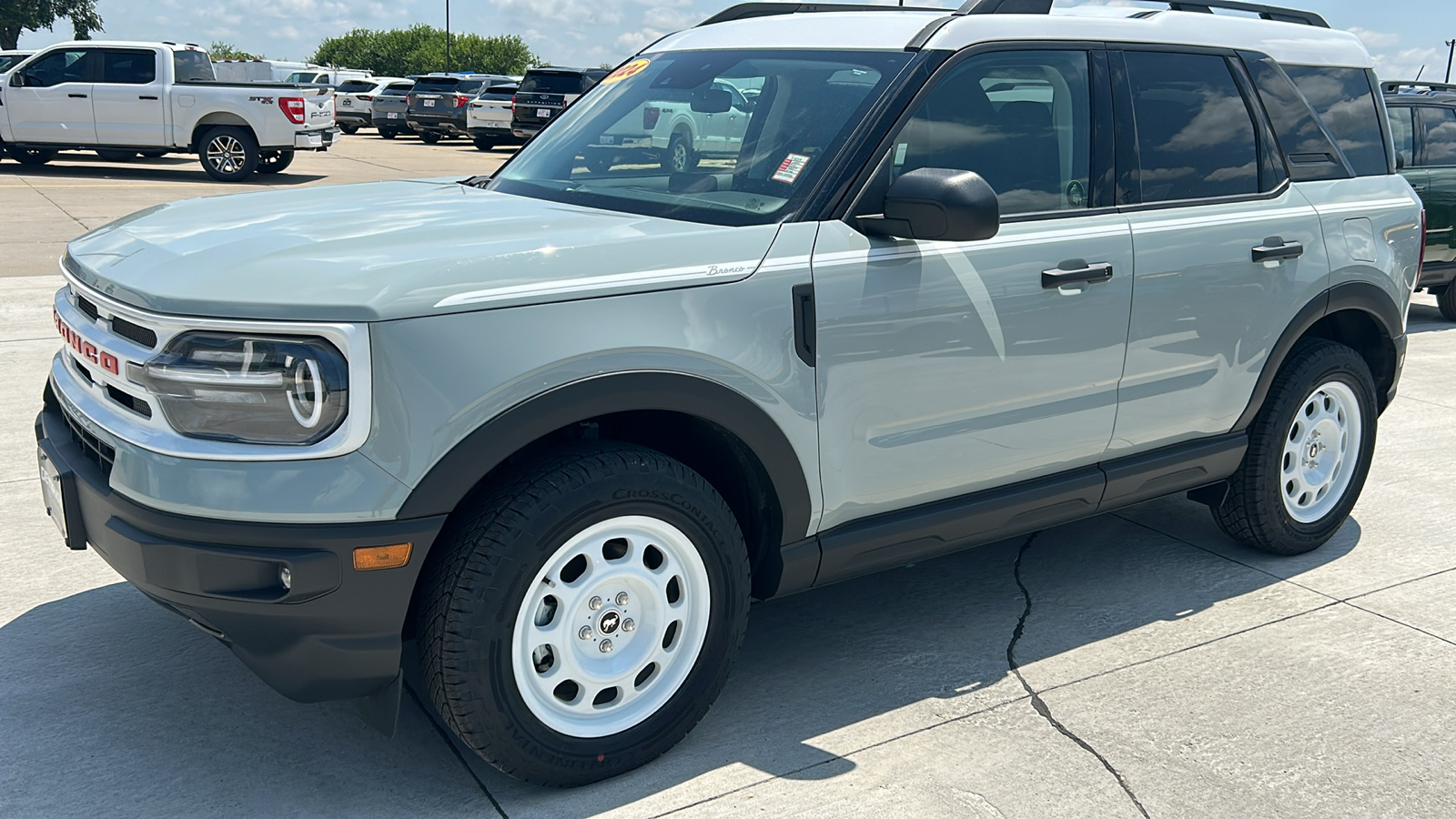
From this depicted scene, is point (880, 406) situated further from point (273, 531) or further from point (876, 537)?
point (273, 531)

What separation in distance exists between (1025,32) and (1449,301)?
28.9ft

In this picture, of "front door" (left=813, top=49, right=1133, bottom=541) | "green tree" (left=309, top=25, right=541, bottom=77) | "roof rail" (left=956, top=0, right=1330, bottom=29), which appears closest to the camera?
"front door" (left=813, top=49, right=1133, bottom=541)

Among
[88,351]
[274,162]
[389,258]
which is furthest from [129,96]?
[389,258]

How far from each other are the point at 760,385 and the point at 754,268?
0.29 m

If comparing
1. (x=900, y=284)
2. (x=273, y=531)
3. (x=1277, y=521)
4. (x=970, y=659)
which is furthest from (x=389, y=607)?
(x=1277, y=521)

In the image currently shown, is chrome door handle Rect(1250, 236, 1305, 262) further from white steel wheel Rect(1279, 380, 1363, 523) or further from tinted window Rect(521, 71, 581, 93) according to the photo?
tinted window Rect(521, 71, 581, 93)

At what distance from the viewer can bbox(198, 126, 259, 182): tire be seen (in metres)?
18.1

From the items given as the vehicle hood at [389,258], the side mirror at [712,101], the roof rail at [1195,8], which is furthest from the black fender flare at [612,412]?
the roof rail at [1195,8]

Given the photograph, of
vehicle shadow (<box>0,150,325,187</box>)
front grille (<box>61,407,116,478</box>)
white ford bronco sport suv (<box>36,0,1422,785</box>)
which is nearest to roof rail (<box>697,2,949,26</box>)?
white ford bronco sport suv (<box>36,0,1422,785</box>)

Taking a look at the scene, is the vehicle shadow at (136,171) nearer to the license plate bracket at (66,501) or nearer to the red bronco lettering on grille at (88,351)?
the red bronco lettering on grille at (88,351)

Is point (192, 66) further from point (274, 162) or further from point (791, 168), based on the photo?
point (791, 168)

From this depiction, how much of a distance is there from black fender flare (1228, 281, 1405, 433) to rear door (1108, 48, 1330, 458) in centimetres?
5

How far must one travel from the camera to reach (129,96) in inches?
707

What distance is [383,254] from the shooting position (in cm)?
288
